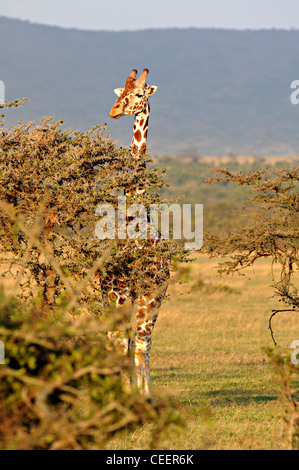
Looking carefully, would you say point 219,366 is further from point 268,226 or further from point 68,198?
point 68,198

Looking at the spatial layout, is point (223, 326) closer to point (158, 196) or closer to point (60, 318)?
point (158, 196)

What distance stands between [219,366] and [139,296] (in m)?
6.13

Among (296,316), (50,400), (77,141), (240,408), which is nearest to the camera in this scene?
(50,400)

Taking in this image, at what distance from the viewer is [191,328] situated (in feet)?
71.2

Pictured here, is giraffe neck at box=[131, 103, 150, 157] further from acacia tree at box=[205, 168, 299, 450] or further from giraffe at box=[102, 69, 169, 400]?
acacia tree at box=[205, 168, 299, 450]

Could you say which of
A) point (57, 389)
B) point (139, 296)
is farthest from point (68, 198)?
point (57, 389)

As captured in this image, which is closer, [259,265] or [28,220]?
[28,220]

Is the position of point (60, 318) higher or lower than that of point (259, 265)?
higher

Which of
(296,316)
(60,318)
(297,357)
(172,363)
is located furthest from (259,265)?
(60,318)

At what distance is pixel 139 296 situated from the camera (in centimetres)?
1020

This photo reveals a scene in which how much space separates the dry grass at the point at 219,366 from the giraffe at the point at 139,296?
503mm

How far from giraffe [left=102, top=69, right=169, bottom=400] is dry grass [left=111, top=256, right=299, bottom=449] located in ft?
1.65

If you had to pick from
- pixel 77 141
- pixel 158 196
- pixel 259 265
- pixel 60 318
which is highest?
pixel 77 141
